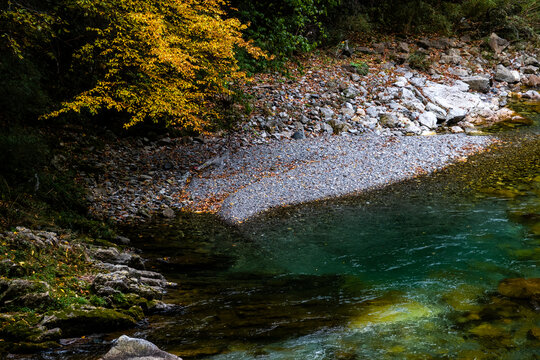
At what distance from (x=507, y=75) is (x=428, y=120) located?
7943 millimetres

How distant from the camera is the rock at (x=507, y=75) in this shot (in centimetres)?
1953

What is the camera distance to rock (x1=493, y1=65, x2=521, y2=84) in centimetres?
1953

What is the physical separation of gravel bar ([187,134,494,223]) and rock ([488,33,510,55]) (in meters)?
11.1

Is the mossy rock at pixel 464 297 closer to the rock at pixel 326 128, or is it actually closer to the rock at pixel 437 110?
the rock at pixel 326 128

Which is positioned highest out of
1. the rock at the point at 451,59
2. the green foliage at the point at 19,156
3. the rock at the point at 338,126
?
the green foliage at the point at 19,156

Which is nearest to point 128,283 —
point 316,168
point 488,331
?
point 488,331

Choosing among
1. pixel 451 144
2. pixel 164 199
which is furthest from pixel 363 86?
pixel 164 199

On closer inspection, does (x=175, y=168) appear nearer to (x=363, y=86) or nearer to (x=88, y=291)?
(x=88, y=291)

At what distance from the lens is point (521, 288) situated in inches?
201

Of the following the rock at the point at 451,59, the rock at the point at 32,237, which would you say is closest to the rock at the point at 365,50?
the rock at the point at 451,59

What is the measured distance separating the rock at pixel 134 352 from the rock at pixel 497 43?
79.4 ft

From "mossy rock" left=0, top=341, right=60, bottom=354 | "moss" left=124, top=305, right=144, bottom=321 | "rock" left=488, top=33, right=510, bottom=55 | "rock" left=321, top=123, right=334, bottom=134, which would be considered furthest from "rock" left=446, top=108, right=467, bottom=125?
"mossy rock" left=0, top=341, right=60, bottom=354

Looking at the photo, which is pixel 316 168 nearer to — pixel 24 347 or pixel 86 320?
pixel 86 320

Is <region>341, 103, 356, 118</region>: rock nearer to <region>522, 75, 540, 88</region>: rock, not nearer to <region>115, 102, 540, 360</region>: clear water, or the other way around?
<region>115, 102, 540, 360</region>: clear water
